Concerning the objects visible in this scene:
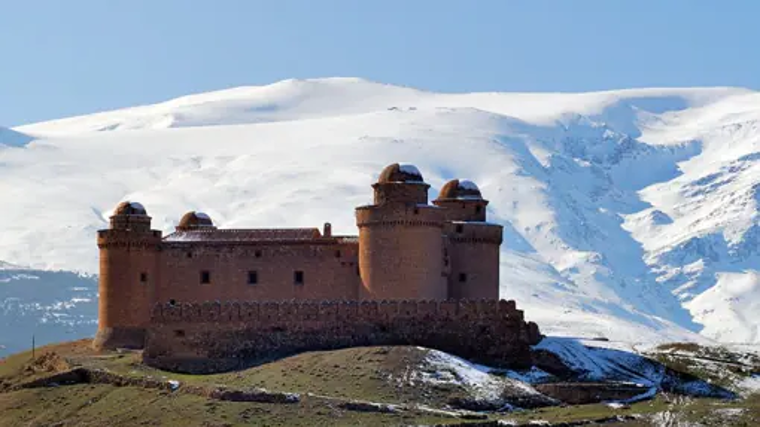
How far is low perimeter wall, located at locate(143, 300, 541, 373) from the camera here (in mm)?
95500

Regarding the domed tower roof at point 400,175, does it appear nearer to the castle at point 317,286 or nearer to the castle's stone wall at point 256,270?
the castle at point 317,286

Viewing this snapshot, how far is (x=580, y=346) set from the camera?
99875mm

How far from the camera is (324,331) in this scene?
315ft

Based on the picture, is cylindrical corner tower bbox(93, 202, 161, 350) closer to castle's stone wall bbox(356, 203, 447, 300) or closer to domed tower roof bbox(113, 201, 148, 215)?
domed tower roof bbox(113, 201, 148, 215)

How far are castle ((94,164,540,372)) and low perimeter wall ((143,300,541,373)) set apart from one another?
0.06 m

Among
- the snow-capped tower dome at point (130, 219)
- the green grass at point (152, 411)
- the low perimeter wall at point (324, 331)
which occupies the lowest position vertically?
the green grass at point (152, 411)

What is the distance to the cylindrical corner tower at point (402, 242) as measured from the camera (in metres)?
99.6

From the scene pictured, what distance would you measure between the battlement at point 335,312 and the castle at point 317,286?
56 millimetres

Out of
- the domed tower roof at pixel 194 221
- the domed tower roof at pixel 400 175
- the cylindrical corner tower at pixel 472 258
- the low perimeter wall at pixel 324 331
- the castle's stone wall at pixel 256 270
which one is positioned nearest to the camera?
the low perimeter wall at pixel 324 331

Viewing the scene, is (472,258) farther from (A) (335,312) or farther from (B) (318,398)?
(B) (318,398)

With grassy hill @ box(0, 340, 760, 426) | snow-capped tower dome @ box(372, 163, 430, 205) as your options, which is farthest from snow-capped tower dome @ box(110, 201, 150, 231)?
snow-capped tower dome @ box(372, 163, 430, 205)

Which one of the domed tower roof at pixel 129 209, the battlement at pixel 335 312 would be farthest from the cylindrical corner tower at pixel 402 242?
the domed tower roof at pixel 129 209

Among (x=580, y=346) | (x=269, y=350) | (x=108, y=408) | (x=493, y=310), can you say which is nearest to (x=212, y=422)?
(x=108, y=408)

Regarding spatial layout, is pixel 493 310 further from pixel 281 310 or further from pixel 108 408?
pixel 108 408
